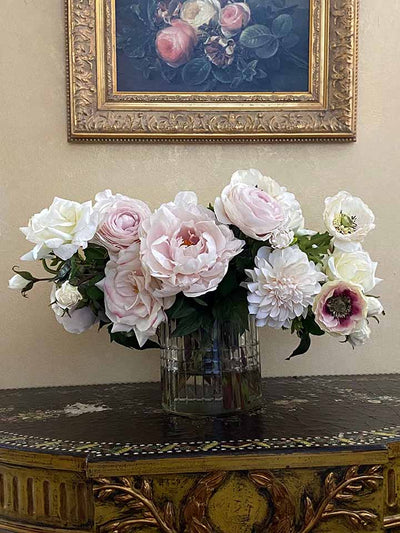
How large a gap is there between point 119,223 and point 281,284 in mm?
294

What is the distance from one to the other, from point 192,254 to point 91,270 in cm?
22

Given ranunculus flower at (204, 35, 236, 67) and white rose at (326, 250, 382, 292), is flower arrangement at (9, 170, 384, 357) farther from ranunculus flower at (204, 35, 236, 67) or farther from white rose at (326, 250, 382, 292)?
ranunculus flower at (204, 35, 236, 67)

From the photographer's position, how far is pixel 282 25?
5.11ft

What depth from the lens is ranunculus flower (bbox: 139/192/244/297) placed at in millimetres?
1104

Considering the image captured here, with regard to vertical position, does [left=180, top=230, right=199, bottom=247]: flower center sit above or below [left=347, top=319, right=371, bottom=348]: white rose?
above

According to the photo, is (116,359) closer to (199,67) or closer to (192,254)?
(192,254)

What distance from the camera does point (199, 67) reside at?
1.55m

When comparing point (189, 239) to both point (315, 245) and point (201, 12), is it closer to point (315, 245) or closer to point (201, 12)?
point (315, 245)

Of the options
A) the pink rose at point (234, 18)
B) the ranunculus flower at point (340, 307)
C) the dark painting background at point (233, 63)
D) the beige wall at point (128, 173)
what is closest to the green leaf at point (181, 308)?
the ranunculus flower at point (340, 307)

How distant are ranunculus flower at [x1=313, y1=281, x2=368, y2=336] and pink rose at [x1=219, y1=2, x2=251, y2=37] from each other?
686mm

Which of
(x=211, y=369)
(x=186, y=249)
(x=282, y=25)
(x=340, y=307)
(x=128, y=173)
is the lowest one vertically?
(x=211, y=369)

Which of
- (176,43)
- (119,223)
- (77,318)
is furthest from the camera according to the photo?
(176,43)

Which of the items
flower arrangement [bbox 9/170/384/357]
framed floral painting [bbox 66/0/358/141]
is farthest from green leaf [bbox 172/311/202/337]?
framed floral painting [bbox 66/0/358/141]

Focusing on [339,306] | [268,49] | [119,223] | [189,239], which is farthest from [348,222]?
[268,49]
